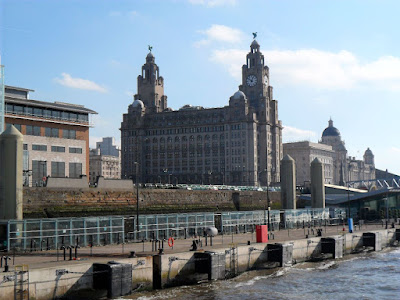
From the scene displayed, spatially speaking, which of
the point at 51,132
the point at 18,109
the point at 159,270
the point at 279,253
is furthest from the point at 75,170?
the point at 159,270

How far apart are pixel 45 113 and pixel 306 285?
67.8m

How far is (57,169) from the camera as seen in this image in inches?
3895

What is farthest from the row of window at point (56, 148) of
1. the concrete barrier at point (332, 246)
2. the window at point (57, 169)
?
the concrete barrier at point (332, 246)

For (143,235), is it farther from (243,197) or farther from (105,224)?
(243,197)

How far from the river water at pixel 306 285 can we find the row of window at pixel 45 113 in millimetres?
60256

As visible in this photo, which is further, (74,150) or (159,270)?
(74,150)

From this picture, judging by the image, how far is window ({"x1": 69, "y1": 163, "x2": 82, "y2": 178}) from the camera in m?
101

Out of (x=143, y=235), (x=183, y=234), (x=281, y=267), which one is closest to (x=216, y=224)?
(x=183, y=234)

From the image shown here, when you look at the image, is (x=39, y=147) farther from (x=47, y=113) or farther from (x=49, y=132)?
(x=47, y=113)

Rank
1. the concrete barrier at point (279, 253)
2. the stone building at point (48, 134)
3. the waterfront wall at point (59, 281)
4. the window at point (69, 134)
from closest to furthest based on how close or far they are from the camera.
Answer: the waterfront wall at point (59, 281) → the concrete barrier at point (279, 253) → the stone building at point (48, 134) → the window at point (69, 134)

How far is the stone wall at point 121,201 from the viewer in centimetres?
7525

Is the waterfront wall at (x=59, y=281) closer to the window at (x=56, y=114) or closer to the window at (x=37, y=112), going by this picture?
the window at (x=37, y=112)

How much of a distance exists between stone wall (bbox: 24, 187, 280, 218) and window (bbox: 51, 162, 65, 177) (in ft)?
48.7

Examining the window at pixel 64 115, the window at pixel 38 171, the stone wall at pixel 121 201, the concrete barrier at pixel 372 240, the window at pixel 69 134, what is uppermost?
the window at pixel 64 115
